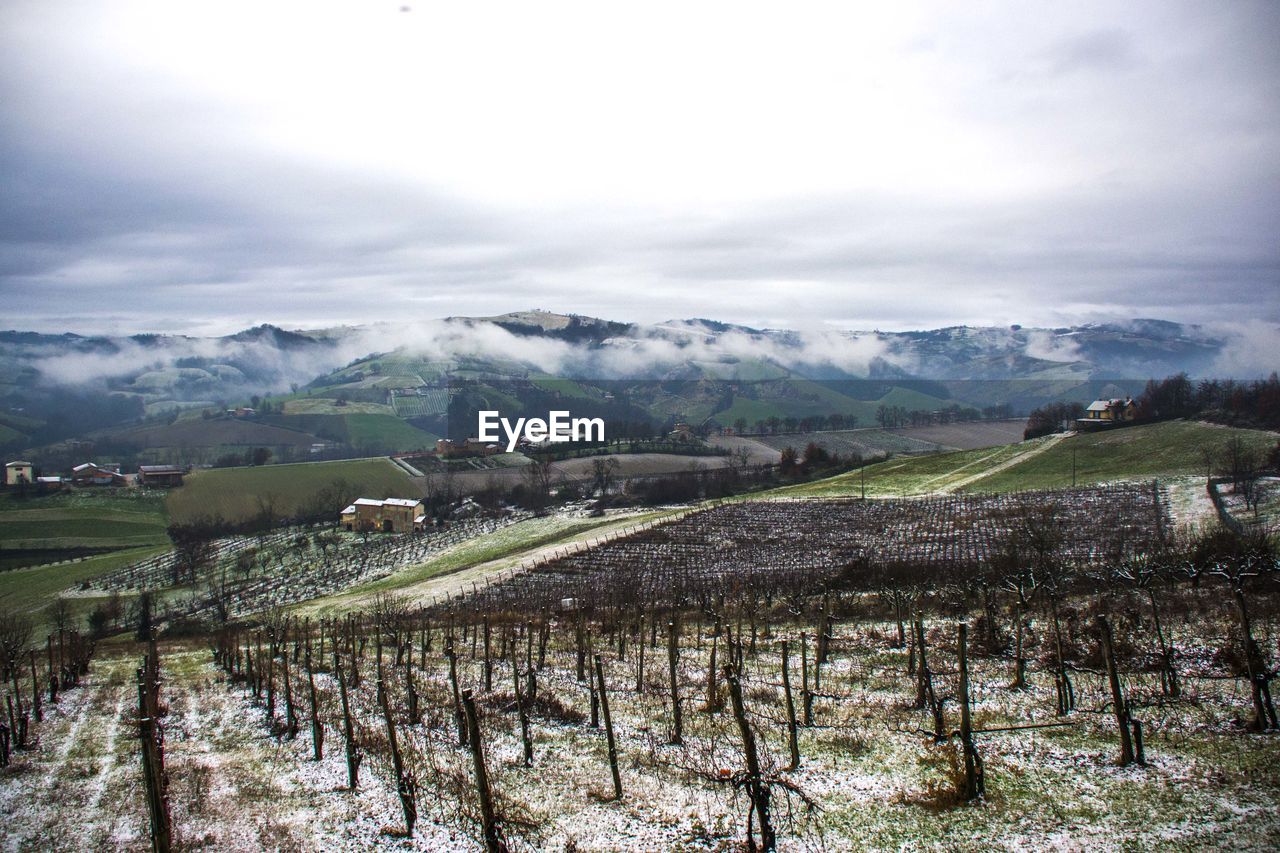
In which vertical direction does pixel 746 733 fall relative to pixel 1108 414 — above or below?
below

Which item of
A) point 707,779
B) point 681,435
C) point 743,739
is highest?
point 743,739

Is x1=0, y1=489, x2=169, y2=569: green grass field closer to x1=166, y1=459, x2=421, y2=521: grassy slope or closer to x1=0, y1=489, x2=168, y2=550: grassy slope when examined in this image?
x1=0, y1=489, x2=168, y2=550: grassy slope

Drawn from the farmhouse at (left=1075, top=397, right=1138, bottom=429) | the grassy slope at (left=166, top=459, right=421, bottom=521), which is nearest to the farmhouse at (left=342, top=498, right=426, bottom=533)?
the grassy slope at (left=166, top=459, right=421, bottom=521)

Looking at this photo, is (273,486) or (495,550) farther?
(273,486)

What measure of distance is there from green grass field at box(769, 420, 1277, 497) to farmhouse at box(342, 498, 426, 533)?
170ft

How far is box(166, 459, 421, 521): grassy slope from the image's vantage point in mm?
119312

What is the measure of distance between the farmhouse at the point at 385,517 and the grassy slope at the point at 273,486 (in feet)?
37.0

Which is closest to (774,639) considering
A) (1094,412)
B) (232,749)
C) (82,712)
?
(232,749)

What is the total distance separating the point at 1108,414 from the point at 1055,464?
140ft

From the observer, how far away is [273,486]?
440 ft

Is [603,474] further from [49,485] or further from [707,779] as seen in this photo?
[707,779]

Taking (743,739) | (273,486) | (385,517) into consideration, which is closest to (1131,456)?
(743,739)

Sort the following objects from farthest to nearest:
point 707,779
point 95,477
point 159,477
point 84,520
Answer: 1. point 95,477
2. point 159,477
3. point 84,520
4. point 707,779

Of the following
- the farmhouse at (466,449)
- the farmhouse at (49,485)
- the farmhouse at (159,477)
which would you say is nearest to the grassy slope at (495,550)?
the farmhouse at (466,449)
